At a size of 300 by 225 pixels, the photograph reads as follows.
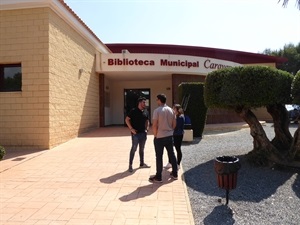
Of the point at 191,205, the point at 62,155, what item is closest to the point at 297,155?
the point at 191,205

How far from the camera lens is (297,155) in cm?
666

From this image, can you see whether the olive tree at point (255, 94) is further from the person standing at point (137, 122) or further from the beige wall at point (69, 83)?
the beige wall at point (69, 83)

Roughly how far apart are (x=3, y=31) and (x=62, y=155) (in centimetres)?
473

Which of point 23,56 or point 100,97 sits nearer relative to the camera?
point 23,56

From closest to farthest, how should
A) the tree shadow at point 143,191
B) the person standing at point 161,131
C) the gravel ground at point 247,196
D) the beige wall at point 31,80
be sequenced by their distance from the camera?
the gravel ground at point 247,196, the tree shadow at point 143,191, the person standing at point 161,131, the beige wall at point 31,80

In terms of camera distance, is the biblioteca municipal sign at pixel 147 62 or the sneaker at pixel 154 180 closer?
the sneaker at pixel 154 180

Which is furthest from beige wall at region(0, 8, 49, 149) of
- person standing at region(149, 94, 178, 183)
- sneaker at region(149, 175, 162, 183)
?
person standing at region(149, 94, 178, 183)

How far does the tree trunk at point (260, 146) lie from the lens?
6813 mm

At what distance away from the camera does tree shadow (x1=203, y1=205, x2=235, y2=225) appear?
13.0 ft

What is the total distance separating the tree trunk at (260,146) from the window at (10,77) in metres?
7.25

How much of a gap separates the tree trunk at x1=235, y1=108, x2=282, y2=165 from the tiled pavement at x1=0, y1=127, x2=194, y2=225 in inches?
79.6

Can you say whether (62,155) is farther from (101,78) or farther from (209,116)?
(209,116)

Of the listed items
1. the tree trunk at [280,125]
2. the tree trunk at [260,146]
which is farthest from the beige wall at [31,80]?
the tree trunk at [280,125]

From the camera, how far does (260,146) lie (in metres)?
7.08
